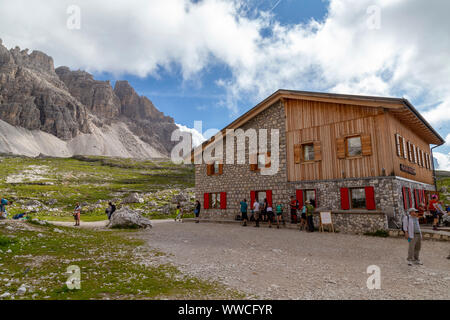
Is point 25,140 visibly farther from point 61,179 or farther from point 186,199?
point 186,199

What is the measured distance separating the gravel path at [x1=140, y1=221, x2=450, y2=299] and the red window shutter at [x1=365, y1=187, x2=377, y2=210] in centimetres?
249

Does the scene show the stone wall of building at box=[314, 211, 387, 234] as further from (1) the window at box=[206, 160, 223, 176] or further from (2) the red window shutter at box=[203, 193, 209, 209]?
(2) the red window shutter at box=[203, 193, 209, 209]

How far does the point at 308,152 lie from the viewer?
18562mm

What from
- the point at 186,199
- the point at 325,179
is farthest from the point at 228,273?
the point at 186,199

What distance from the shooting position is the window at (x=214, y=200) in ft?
76.5

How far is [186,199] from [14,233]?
27.3 metres

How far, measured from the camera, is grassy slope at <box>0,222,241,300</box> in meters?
5.13

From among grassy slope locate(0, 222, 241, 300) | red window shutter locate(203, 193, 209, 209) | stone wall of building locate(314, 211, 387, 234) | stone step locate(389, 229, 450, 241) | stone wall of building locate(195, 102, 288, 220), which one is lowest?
grassy slope locate(0, 222, 241, 300)

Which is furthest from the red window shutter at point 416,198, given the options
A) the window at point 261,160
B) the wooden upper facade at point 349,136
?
the window at point 261,160

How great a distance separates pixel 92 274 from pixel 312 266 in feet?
19.5

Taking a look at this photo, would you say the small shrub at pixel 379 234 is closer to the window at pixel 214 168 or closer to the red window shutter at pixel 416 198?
the red window shutter at pixel 416 198

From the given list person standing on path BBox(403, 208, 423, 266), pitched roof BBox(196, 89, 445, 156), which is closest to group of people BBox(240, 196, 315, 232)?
pitched roof BBox(196, 89, 445, 156)

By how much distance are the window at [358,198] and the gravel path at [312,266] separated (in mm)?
3143
